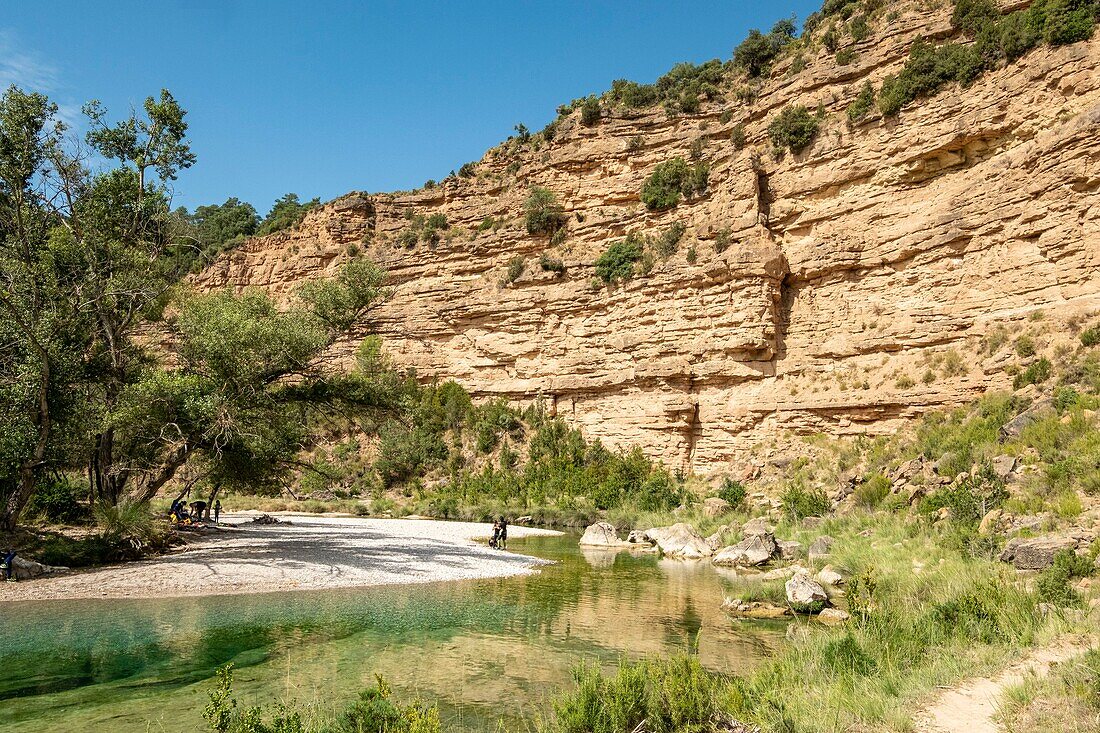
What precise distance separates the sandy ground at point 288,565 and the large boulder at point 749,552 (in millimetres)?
4816

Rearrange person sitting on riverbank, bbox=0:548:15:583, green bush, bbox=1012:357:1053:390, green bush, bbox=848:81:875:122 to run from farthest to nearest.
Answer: green bush, bbox=848:81:875:122 → green bush, bbox=1012:357:1053:390 → person sitting on riverbank, bbox=0:548:15:583

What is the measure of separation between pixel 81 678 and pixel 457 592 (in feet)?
21.7

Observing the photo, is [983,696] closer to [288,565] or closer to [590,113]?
[288,565]

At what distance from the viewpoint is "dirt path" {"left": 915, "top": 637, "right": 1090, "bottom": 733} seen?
5.02 metres

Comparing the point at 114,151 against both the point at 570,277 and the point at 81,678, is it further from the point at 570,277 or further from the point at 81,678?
the point at 570,277

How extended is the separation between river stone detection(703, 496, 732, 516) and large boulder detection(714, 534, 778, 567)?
6143 millimetres

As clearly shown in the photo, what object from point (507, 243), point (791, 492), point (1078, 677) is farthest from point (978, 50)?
point (1078, 677)

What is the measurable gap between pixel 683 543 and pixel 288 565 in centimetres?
1090

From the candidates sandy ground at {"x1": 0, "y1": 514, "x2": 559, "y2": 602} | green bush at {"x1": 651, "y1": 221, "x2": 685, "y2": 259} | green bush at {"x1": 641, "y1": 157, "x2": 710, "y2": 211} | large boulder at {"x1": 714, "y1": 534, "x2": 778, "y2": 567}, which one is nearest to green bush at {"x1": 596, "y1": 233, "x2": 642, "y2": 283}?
green bush at {"x1": 651, "y1": 221, "x2": 685, "y2": 259}

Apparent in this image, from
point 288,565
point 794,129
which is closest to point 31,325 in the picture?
point 288,565

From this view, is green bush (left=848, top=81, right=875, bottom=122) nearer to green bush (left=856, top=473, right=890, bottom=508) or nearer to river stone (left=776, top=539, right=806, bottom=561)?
green bush (left=856, top=473, right=890, bottom=508)

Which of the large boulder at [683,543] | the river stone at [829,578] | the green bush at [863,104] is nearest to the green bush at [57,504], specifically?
the large boulder at [683,543]

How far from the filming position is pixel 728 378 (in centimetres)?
3114

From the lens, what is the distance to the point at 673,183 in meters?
37.4
